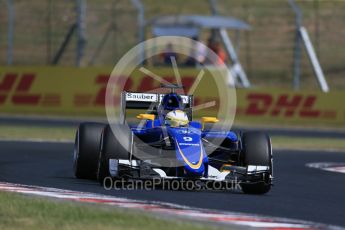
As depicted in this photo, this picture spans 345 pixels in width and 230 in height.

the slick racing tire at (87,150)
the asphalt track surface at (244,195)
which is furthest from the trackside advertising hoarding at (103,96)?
the slick racing tire at (87,150)

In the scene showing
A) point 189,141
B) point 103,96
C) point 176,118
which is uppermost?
point 103,96

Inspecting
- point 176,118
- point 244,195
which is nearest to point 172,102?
point 176,118

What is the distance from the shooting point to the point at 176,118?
1343 centimetres

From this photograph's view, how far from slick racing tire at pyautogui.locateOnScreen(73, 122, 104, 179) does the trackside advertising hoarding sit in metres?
16.7

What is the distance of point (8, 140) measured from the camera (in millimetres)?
23438

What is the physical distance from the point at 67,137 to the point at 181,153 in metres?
13.1

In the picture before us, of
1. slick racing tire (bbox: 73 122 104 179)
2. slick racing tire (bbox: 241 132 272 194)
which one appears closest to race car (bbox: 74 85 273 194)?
slick racing tire (bbox: 241 132 272 194)

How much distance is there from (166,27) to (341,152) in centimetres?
1504

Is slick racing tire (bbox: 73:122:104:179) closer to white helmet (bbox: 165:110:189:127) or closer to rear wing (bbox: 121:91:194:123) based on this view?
rear wing (bbox: 121:91:194:123)

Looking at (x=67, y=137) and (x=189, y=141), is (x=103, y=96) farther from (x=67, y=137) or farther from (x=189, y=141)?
(x=189, y=141)

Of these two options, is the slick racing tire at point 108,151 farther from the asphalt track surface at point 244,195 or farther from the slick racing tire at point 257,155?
the slick racing tire at point 257,155

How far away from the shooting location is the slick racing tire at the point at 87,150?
13883 mm

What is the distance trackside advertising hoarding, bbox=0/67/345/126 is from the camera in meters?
30.8

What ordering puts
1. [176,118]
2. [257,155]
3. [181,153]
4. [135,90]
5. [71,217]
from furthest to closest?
[135,90], [176,118], [257,155], [181,153], [71,217]
